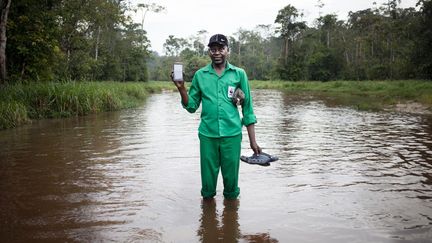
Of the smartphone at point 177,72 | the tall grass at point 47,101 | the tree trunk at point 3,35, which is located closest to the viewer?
the smartphone at point 177,72

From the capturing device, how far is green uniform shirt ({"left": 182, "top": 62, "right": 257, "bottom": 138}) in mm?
3914

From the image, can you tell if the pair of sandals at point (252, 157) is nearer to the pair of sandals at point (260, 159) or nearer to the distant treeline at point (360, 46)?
the pair of sandals at point (260, 159)

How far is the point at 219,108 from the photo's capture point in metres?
3.91

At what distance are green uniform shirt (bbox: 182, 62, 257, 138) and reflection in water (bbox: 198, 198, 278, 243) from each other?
33.6 inches

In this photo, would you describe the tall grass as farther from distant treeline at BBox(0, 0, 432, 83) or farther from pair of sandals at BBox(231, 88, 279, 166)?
pair of sandals at BBox(231, 88, 279, 166)

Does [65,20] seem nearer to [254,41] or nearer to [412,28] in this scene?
[412,28]

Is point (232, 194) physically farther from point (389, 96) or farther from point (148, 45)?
point (148, 45)

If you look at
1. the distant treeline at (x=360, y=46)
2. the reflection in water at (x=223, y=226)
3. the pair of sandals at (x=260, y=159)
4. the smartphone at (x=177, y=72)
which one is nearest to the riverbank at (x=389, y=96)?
the distant treeline at (x=360, y=46)

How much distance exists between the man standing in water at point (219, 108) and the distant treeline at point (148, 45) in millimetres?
1749

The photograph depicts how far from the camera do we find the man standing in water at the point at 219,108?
3904 millimetres

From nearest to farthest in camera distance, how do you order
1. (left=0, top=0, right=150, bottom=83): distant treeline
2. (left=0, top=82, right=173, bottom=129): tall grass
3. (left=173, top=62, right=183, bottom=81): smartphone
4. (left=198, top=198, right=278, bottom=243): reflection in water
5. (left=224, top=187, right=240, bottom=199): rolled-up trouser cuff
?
(left=198, top=198, right=278, bottom=243): reflection in water
(left=173, top=62, right=183, bottom=81): smartphone
(left=224, top=187, right=240, bottom=199): rolled-up trouser cuff
(left=0, top=82, right=173, bottom=129): tall grass
(left=0, top=0, right=150, bottom=83): distant treeline

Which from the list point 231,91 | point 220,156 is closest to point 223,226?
point 220,156

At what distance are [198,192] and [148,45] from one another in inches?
1697

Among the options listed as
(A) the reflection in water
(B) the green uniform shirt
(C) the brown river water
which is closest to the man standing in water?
(B) the green uniform shirt
